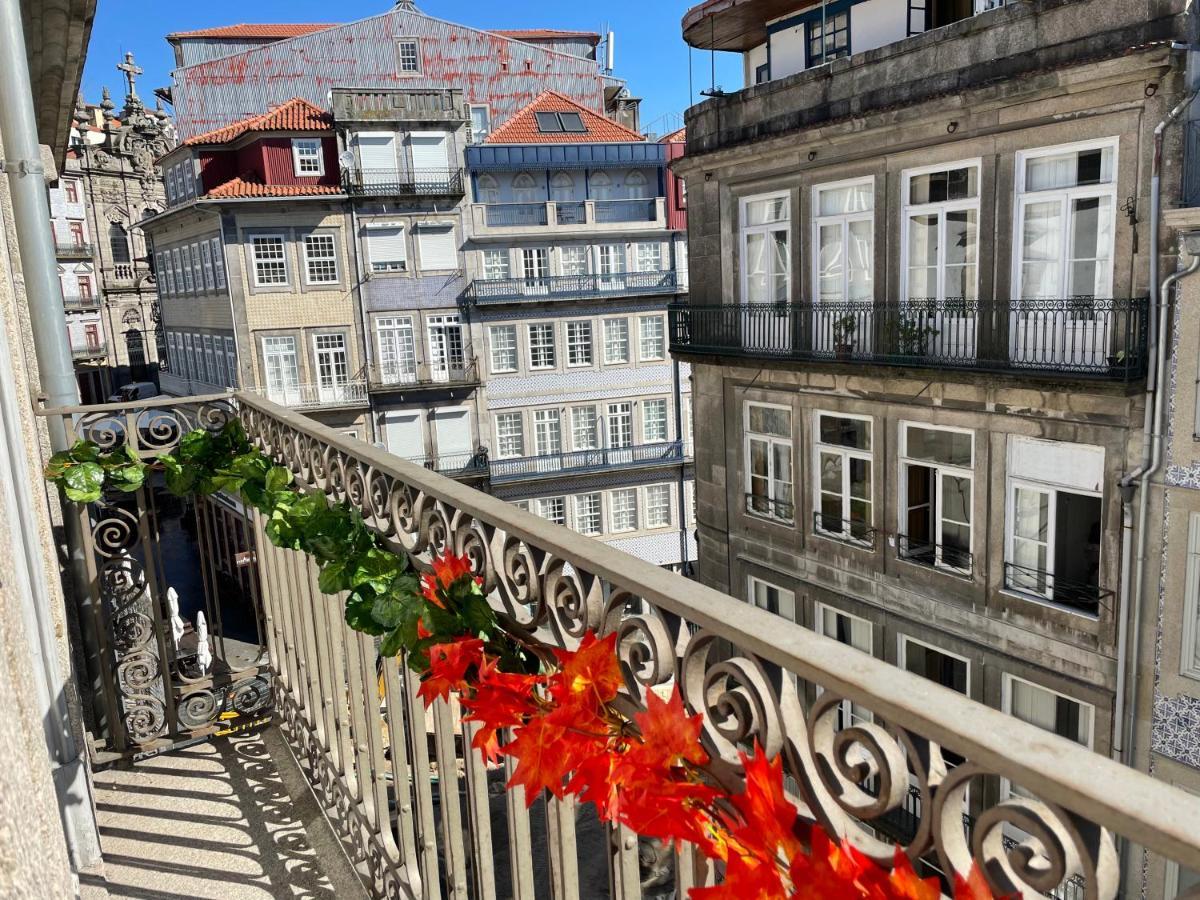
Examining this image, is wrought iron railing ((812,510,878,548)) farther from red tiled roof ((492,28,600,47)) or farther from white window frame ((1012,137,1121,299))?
red tiled roof ((492,28,600,47))

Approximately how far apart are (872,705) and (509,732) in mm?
1038

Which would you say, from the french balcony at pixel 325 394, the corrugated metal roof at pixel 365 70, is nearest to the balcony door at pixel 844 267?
the french balcony at pixel 325 394

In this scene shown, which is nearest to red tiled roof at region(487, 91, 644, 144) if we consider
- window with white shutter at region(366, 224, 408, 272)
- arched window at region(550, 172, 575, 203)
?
arched window at region(550, 172, 575, 203)

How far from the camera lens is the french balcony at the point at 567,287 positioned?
25609 mm

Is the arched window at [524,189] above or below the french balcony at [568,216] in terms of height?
above

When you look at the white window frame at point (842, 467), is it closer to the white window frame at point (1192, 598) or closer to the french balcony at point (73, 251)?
the white window frame at point (1192, 598)

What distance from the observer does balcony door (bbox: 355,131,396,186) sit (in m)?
24.2

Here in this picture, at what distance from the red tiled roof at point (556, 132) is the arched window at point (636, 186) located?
1.01m

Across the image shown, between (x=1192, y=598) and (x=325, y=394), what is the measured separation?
20541 millimetres

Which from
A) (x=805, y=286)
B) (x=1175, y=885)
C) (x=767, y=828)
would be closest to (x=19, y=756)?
(x=767, y=828)

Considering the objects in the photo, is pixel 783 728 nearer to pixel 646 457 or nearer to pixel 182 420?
pixel 182 420

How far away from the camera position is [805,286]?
11.7 meters

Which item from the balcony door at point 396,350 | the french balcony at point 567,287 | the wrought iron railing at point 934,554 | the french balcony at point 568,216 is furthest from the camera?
the french balcony at point 568,216

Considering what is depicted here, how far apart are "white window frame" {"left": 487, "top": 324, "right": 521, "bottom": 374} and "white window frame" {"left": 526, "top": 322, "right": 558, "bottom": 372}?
0.99ft
